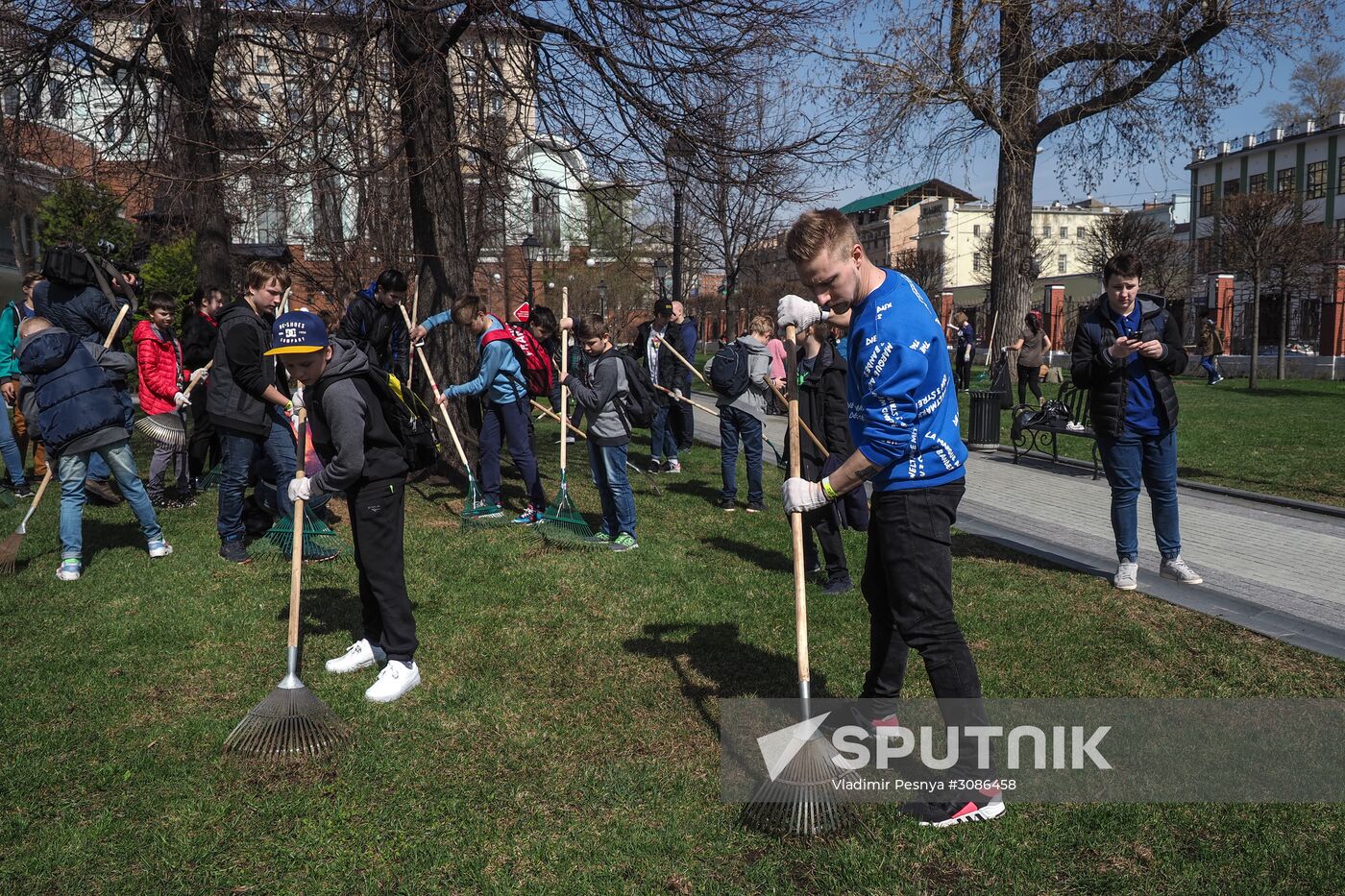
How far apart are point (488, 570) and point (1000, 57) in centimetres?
1157

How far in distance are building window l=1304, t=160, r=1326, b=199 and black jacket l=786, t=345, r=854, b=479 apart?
62.0 metres

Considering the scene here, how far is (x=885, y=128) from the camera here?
46.8ft

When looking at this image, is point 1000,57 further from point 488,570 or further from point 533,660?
point 533,660

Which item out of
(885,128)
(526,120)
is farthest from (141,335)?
(885,128)

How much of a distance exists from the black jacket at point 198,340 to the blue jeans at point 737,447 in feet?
16.3

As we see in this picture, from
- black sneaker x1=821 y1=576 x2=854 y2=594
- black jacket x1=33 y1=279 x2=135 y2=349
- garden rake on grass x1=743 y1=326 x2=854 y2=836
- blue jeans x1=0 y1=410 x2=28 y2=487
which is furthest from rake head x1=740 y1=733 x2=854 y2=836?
blue jeans x1=0 y1=410 x2=28 y2=487

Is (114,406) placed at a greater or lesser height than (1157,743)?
greater

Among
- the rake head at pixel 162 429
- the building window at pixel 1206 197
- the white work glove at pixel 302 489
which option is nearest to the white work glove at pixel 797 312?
the white work glove at pixel 302 489

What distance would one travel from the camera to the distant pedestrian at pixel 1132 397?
19.4 feet

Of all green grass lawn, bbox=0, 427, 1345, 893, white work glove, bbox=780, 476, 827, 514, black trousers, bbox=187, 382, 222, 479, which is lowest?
Answer: green grass lawn, bbox=0, 427, 1345, 893

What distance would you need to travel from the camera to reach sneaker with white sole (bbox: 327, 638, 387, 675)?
4.89 metres

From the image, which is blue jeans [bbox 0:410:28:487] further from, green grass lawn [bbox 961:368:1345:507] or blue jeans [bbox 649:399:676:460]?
green grass lawn [bbox 961:368:1345:507]

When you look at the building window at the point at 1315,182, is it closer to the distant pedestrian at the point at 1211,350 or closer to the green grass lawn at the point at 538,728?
the distant pedestrian at the point at 1211,350

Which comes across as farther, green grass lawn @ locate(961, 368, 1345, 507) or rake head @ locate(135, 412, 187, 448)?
green grass lawn @ locate(961, 368, 1345, 507)
